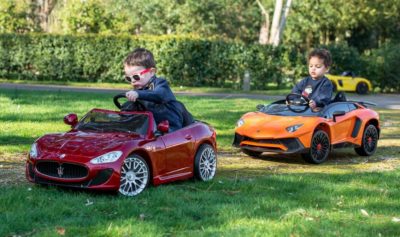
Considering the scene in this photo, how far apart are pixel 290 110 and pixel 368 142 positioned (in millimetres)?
1695

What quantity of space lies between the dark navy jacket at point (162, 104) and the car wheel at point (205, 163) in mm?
425

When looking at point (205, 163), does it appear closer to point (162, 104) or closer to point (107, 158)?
point (162, 104)

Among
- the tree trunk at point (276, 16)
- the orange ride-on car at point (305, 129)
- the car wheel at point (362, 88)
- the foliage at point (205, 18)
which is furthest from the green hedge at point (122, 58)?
the orange ride-on car at point (305, 129)

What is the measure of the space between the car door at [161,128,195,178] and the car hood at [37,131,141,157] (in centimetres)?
46

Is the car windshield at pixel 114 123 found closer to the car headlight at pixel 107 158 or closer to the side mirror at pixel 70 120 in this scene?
the side mirror at pixel 70 120

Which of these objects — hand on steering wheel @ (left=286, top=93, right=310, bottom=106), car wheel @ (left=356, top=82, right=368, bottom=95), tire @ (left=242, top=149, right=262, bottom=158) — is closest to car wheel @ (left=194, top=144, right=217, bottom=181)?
tire @ (left=242, top=149, right=262, bottom=158)

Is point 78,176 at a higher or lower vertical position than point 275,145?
higher

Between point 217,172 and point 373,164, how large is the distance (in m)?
2.73

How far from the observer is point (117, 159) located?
647cm

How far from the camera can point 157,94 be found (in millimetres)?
7504

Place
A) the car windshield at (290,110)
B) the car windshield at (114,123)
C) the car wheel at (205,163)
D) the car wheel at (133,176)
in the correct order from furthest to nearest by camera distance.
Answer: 1. the car windshield at (290,110)
2. the car wheel at (205,163)
3. the car windshield at (114,123)
4. the car wheel at (133,176)

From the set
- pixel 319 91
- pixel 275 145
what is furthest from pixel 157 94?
pixel 319 91

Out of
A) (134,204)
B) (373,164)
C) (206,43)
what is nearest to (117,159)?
(134,204)

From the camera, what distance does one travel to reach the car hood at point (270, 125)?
9578mm
